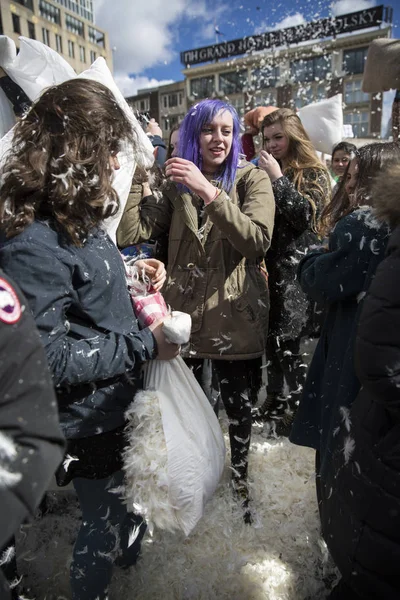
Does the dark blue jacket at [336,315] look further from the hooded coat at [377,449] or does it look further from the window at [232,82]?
the window at [232,82]

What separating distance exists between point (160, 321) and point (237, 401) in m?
0.93

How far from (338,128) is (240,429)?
3.96 metres

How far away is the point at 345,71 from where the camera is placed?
3478 cm

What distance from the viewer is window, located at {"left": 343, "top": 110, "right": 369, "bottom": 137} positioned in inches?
1330

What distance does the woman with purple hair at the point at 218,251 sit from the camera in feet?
7.02

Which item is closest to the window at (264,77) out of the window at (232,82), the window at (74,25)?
the window at (232,82)

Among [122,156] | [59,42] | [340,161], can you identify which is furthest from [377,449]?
[59,42]

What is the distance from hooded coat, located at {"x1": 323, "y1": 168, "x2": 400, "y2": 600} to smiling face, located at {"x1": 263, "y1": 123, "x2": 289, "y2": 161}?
5.96 ft

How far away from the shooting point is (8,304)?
0.79 metres

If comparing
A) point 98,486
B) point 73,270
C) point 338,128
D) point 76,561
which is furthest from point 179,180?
point 338,128

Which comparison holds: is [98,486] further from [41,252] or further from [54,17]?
[54,17]

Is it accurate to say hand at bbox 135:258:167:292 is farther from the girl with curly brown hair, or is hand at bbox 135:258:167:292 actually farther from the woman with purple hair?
the woman with purple hair

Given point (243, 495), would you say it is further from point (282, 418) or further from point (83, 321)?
point (83, 321)

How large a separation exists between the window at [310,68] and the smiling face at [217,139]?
127 feet
